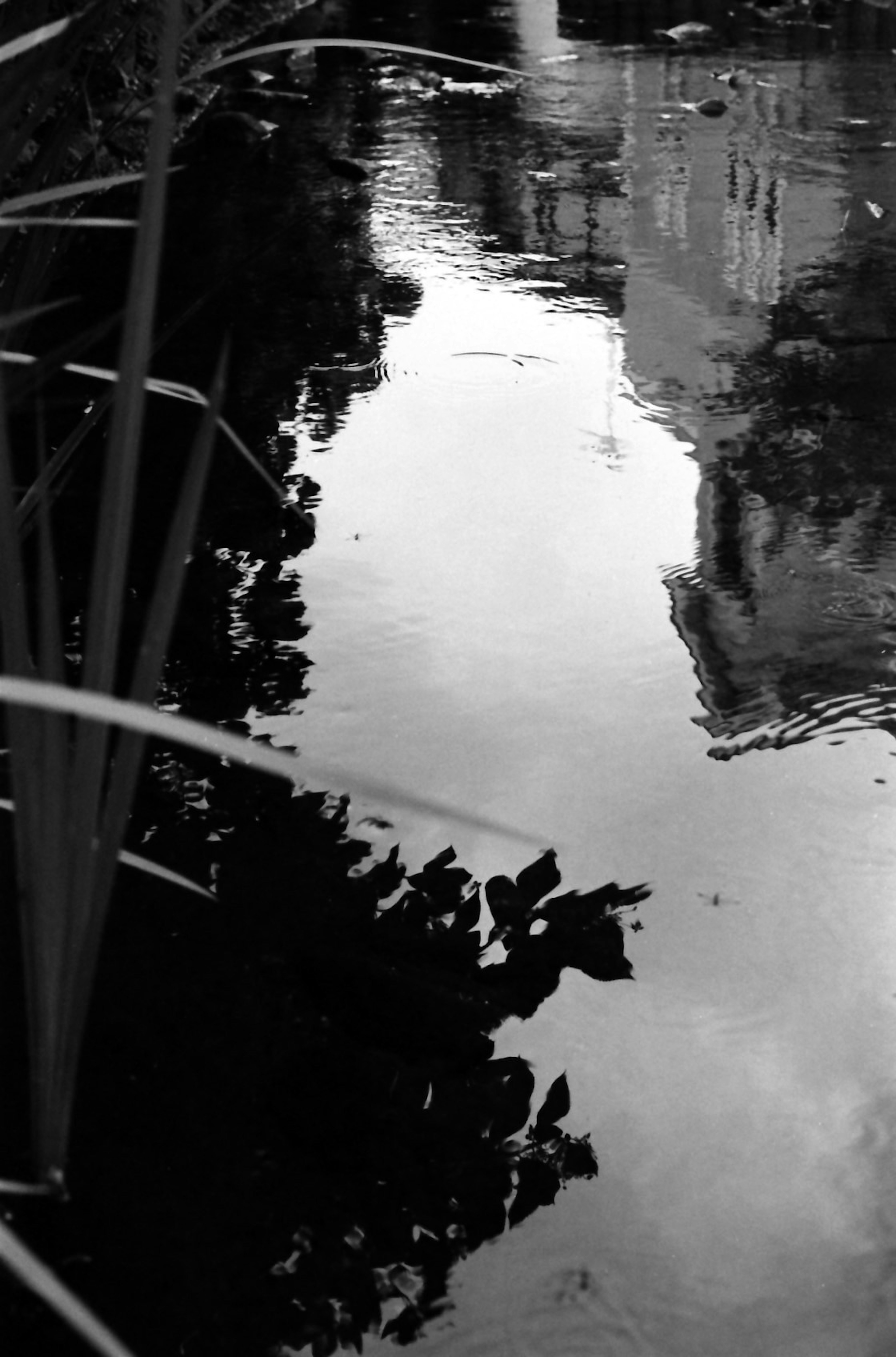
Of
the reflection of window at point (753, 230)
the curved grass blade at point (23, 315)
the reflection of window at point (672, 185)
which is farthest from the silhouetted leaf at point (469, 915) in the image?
the reflection of window at point (672, 185)

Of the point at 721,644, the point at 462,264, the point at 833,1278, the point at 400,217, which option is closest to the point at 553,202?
the point at 400,217

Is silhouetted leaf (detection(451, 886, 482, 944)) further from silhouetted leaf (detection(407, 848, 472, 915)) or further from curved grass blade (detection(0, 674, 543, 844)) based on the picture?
curved grass blade (detection(0, 674, 543, 844))

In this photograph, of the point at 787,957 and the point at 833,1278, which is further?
the point at 787,957

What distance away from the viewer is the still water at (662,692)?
1.28 meters

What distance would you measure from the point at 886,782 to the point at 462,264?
9.11 ft

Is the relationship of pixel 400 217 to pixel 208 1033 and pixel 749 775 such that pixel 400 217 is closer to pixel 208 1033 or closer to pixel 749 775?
pixel 749 775

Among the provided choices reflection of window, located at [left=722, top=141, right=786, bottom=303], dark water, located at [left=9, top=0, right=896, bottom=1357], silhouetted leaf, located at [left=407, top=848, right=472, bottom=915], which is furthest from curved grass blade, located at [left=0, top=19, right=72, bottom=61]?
reflection of window, located at [left=722, top=141, right=786, bottom=303]

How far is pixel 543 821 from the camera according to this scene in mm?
1812

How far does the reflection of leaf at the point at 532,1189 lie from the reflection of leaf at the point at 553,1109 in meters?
0.03

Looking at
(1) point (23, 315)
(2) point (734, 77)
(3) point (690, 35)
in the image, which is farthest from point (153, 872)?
(3) point (690, 35)

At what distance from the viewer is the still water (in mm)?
1275

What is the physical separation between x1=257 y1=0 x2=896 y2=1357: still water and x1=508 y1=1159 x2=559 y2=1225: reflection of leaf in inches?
0.6

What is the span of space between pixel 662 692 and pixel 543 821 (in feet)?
1.28

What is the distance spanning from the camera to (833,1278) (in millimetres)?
1239
